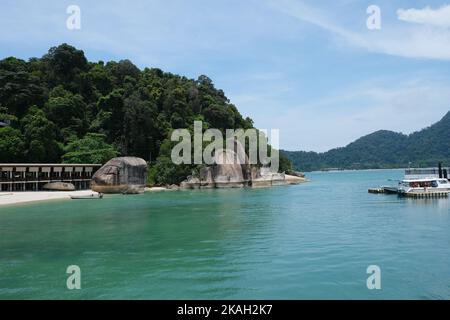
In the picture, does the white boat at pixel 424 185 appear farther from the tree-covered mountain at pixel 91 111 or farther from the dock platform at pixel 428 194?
the tree-covered mountain at pixel 91 111

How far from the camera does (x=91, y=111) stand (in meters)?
77.9

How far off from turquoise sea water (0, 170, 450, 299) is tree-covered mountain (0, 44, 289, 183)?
37066mm

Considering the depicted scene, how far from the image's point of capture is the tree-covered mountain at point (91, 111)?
206 feet

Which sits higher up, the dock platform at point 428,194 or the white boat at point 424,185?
the white boat at point 424,185

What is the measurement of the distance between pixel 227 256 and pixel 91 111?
6861 cm

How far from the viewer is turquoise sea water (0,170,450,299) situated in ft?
37.5

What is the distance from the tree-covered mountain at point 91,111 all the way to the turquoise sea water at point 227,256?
122 feet
